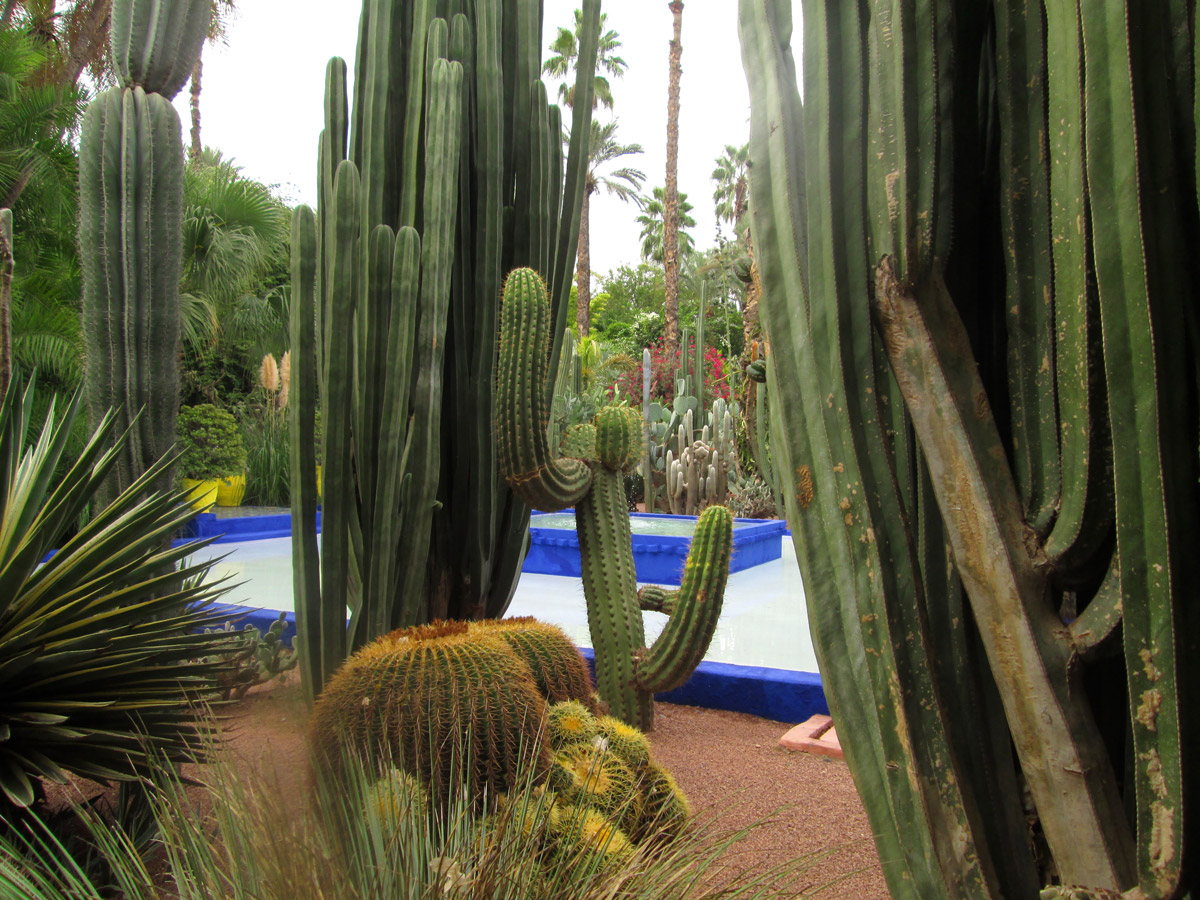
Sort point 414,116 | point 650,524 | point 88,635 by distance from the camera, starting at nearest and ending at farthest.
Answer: point 88,635
point 414,116
point 650,524

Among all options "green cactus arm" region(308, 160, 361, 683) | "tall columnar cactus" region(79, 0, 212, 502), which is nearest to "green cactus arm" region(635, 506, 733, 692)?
"green cactus arm" region(308, 160, 361, 683)

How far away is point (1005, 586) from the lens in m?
1.19

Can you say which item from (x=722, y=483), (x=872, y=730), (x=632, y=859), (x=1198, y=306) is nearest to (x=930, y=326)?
(x=1198, y=306)

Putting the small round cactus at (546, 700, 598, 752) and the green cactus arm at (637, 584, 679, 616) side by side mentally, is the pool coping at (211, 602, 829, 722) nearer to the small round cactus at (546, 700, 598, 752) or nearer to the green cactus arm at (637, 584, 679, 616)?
the green cactus arm at (637, 584, 679, 616)

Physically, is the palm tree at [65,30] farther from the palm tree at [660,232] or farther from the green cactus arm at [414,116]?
the palm tree at [660,232]

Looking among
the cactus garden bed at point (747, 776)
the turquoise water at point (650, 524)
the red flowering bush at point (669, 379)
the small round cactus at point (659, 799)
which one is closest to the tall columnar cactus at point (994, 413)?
the cactus garden bed at point (747, 776)

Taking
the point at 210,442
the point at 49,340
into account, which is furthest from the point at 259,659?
the point at 210,442

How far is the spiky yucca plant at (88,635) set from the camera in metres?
2.20

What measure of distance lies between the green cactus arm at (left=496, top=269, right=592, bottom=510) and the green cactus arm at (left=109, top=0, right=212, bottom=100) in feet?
4.53

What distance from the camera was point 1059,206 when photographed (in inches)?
46.2

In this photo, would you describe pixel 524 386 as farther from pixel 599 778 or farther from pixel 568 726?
pixel 599 778

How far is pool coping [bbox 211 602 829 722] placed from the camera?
4047 millimetres

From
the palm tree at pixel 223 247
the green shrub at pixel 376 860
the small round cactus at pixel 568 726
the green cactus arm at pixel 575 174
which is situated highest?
the palm tree at pixel 223 247

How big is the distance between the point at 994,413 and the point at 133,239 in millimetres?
2705
